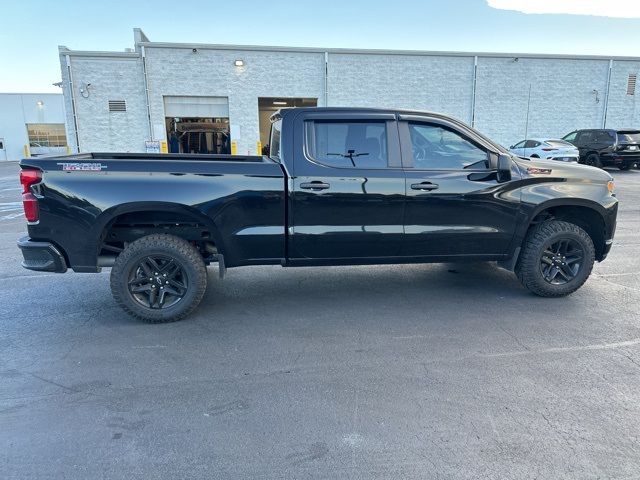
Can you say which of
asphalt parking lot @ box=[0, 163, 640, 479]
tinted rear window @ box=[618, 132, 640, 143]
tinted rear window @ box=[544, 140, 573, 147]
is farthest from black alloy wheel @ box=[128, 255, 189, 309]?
tinted rear window @ box=[618, 132, 640, 143]

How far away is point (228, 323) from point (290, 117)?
2.13m

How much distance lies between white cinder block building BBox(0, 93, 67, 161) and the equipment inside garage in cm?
3076

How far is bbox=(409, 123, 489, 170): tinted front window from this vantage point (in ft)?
14.3

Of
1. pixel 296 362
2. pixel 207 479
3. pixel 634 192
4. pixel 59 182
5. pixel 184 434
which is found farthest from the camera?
pixel 634 192

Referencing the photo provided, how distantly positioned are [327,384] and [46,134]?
183 feet

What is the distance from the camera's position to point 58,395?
299 centimetres

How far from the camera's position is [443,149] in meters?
4.43

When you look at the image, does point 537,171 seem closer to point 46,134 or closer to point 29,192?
point 29,192

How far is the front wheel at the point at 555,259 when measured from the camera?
4.65m

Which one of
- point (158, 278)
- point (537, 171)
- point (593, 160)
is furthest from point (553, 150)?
point (158, 278)

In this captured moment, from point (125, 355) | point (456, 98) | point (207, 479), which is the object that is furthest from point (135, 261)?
point (456, 98)

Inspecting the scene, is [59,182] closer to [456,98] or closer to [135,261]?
[135,261]

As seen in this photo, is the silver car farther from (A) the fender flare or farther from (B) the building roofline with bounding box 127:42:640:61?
(A) the fender flare

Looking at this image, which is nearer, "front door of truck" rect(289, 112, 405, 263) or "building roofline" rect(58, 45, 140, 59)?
"front door of truck" rect(289, 112, 405, 263)
